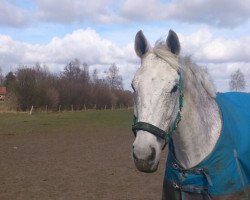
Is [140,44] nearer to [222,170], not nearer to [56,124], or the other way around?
[222,170]

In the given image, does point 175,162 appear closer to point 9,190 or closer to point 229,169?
point 229,169

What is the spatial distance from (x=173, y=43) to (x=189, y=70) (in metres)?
0.40

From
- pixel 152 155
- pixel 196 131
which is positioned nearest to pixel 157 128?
pixel 152 155

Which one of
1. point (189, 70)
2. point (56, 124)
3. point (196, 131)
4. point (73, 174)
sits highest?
point (189, 70)

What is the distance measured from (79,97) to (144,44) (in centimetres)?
6581

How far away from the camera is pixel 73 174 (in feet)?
41.1

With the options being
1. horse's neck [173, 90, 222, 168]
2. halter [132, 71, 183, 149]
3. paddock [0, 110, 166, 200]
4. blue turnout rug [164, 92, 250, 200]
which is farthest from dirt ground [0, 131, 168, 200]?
halter [132, 71, 183, 149]

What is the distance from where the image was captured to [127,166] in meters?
14.0

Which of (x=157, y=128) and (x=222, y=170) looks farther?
(x=222, y=170)

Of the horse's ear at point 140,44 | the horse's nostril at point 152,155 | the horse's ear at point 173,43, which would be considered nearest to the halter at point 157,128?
the horse's nostril at point 152,155

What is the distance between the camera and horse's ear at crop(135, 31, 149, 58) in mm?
3959

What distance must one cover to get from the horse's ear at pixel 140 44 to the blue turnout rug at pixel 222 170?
3.31 ft

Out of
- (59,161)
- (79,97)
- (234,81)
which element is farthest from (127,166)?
(79,97)

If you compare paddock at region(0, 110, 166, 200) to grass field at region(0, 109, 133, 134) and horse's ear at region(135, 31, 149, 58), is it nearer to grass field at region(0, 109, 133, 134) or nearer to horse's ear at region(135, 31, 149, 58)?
horse's ear at region(135, 31, 149, 58)
